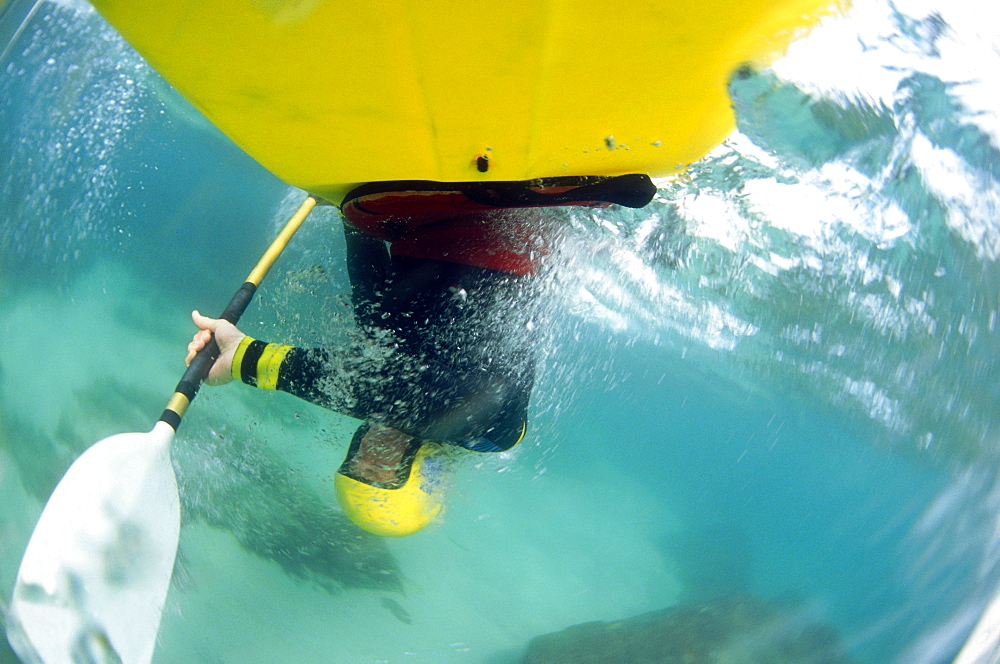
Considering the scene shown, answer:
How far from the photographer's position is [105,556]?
125 cm

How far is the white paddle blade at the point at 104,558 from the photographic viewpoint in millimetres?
1126

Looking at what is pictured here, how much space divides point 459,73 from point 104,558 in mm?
1358

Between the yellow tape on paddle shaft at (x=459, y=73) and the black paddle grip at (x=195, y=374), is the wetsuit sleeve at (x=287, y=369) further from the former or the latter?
the yellow tape on paddle shaft at (x=459, y=73)

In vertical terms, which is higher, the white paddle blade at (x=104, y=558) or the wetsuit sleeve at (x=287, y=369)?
the wetsuit sleeve at (x=287, y=369)

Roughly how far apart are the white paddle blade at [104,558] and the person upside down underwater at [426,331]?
1.15 feet

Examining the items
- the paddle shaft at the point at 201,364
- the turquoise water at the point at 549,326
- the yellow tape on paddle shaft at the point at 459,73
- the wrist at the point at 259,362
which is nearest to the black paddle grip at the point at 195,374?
the paddle shaft at the point at 201,364

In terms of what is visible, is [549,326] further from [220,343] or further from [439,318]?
[220,343]

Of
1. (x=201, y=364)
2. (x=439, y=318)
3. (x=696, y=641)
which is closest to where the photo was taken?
(x=439, y=318)

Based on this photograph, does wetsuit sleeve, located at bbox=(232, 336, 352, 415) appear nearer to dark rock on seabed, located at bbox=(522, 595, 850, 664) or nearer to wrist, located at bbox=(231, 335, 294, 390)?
wrist, located at bbox=(231, 335, 294, 390)

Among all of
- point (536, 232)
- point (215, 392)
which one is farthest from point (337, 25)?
point (215, 392)

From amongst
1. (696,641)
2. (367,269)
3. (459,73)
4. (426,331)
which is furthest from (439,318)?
(696,641)

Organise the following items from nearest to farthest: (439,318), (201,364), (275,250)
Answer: (439,318), (201,364), (275,250)

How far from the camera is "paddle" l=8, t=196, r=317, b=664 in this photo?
113 centimetres

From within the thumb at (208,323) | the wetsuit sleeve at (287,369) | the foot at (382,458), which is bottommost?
the foot at (382,458)
